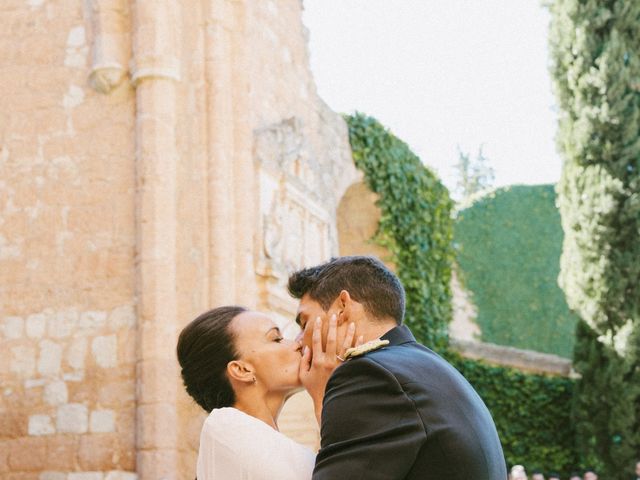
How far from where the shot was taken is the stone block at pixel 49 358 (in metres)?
7.58

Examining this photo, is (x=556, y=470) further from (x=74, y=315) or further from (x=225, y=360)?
(x=225, y=360)

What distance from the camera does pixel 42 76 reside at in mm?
8180

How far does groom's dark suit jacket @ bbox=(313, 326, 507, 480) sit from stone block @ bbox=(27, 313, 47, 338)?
6014mm

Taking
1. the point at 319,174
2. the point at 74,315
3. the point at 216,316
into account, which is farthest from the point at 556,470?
the point at 216,316

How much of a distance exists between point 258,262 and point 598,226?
5924 mm

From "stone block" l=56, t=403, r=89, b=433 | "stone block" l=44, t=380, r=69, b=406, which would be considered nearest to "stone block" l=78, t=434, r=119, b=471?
"stone block" l=56, t=403, r=89, b=433

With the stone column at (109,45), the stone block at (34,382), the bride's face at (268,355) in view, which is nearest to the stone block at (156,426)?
the stone block at (34,382)

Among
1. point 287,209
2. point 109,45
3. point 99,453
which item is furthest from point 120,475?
point 109,45

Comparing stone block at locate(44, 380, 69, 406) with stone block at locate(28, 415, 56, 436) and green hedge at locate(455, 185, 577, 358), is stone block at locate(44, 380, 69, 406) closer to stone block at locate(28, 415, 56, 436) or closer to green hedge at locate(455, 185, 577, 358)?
stone block at locate(28, 415, 56, 436)

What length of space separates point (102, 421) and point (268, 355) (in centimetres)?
503

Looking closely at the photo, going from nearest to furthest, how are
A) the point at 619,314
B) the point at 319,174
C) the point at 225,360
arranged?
the point at 225,360, the point at 319,174, the point at 619,314

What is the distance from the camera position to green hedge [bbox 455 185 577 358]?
1811 cm

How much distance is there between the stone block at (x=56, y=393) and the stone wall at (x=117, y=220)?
11 mm

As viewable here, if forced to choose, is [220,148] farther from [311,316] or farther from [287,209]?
[311,316]
